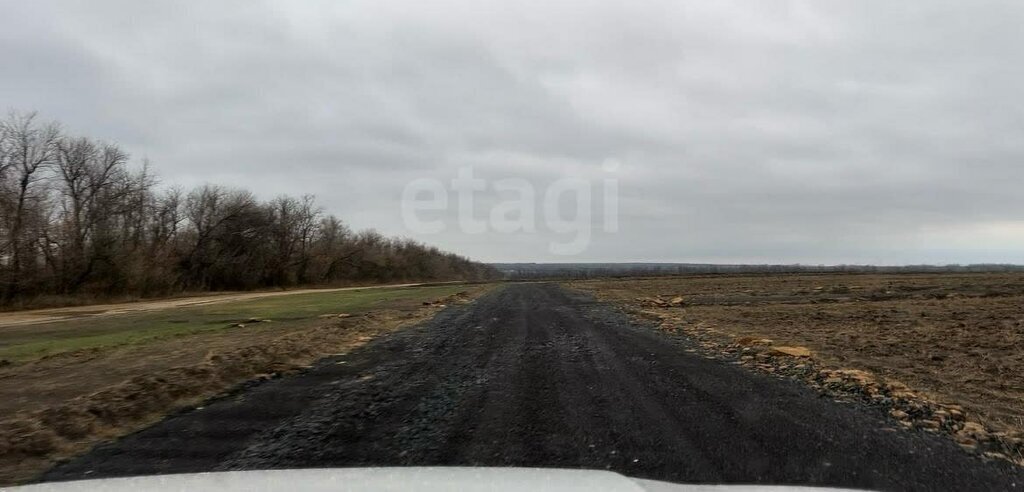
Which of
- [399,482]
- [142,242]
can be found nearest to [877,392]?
[399,482]

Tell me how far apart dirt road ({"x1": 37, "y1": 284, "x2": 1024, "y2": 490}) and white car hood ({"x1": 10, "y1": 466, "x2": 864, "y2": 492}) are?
87 cm

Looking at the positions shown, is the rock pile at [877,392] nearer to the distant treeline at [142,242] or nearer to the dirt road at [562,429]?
the dirt road at [562,429]

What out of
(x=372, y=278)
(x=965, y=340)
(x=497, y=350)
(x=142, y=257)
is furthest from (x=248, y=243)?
(x=965, y=340)

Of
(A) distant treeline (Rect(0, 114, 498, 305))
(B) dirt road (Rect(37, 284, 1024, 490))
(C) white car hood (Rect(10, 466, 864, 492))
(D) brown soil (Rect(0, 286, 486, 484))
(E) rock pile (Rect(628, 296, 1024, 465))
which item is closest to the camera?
(C) white car hood (Rect(10, 466, 864, 492))

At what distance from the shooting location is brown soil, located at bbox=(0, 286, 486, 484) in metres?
6.01

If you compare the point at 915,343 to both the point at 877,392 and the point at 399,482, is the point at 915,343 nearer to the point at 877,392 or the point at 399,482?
the point at 877,392

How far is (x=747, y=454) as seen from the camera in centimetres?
500

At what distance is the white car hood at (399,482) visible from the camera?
136 inches

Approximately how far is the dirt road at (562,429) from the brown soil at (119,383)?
0.53m

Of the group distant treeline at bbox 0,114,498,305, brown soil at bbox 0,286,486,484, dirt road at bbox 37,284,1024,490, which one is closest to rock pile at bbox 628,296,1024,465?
dirt road at bbox 37,284,1024,490

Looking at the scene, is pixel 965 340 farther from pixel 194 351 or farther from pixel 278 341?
pixel 194 351

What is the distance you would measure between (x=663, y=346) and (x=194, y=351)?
9.80 metres

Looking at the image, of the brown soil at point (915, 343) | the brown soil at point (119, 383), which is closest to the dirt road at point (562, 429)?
the brown soil at point (119, 383)

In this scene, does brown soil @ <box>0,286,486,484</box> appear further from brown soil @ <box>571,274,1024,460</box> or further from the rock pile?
brown soil @ <box>571,274,1024,460</box>
